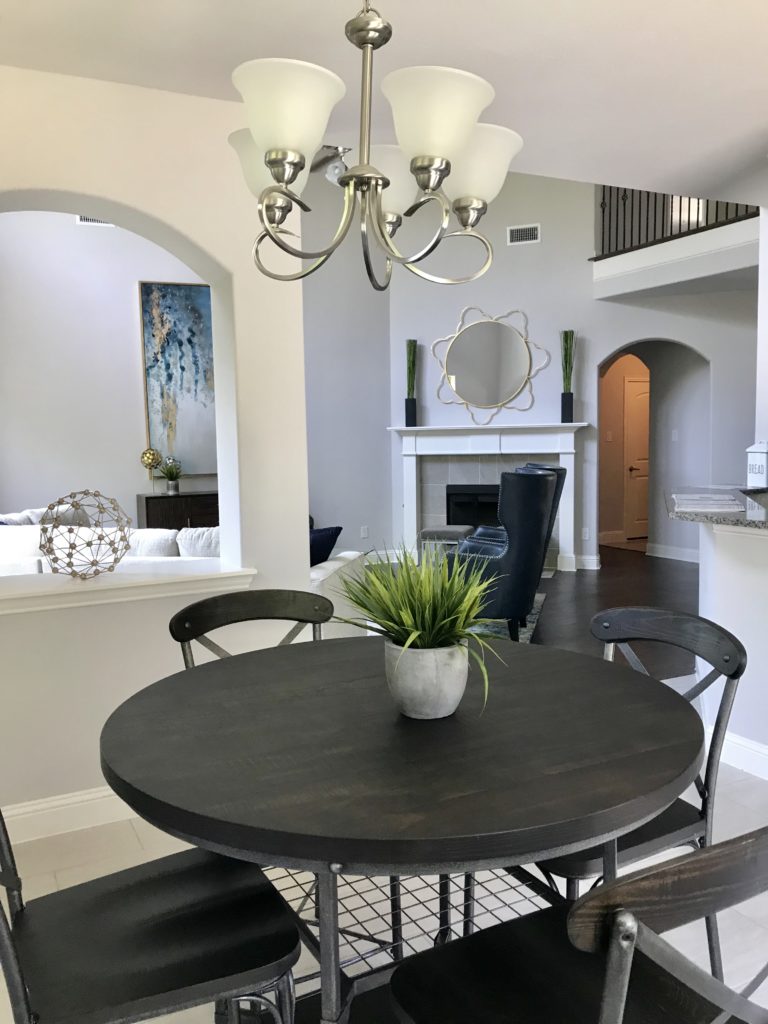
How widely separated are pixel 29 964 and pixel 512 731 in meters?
0.87

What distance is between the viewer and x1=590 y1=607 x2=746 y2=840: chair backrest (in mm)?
1704

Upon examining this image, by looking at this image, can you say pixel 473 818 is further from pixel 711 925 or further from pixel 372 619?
pixel 711 925

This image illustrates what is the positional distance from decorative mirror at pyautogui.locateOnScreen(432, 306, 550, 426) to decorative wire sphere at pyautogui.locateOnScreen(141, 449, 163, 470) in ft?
9.77

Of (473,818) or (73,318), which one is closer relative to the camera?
(473,818)

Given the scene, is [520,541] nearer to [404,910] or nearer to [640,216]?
[404,910]

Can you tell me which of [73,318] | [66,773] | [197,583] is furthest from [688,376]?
[66,773]

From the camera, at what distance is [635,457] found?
32.6ft

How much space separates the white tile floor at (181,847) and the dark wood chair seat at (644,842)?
20.1 inches

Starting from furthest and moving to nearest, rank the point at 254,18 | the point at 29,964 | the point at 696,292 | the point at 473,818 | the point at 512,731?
the point at 696,292
the point at 254,18
the point at 512,731
the point at 29,964
the point at 473,818

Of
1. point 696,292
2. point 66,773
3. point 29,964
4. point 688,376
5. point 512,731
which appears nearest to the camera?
point 29,964

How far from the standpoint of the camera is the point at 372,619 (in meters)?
1.43

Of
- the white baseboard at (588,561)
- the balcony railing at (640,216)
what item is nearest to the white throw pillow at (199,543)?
the white baseboard at (588,561)

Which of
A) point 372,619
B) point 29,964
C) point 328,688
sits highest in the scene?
point 372,619

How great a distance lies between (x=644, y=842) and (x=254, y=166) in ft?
5.66
